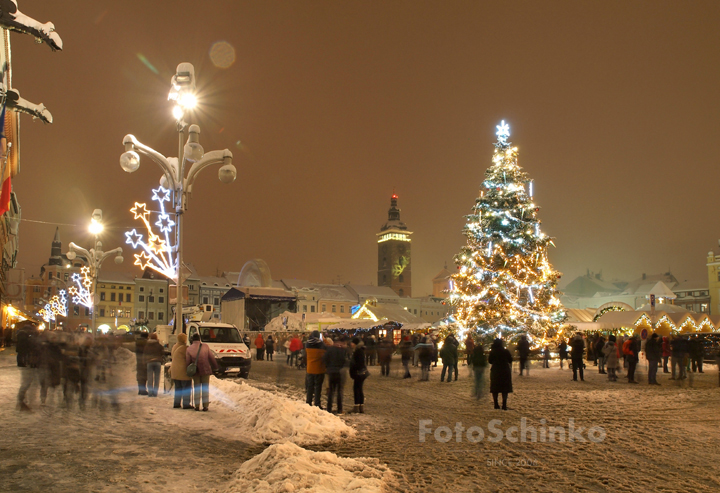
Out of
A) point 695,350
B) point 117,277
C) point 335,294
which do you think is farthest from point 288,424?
point 117,277

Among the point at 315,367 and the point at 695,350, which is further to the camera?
the point at 695,350

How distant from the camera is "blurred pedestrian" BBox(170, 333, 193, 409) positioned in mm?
12016

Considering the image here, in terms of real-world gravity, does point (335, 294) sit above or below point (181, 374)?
above

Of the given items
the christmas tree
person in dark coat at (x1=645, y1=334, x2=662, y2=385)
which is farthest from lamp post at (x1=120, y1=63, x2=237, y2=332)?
the christmas tree

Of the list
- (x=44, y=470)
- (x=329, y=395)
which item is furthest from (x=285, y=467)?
(x=329, y=395)

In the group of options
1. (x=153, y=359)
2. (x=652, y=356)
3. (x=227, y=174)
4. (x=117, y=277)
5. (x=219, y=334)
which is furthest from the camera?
(x=117, y=277)

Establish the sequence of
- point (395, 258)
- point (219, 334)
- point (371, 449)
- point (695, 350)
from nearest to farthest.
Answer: point (371, 449), point (219, 334), point (695, 350), point (395, 258)

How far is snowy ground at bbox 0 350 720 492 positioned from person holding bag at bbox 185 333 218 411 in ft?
1.28

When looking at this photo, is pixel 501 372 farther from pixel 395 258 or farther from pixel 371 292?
pixel 395 258

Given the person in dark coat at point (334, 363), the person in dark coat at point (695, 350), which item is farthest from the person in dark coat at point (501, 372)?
the person in dark coat at point (695, 350)

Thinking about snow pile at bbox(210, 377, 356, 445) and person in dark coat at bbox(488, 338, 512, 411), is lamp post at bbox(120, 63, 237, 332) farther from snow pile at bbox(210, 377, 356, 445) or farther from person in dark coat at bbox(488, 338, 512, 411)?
person in dark coat at bbox(488, 338, 512, 411)

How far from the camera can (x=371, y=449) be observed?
8.58 metres

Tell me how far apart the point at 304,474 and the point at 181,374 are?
6911 mm

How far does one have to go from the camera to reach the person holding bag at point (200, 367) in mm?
11797
